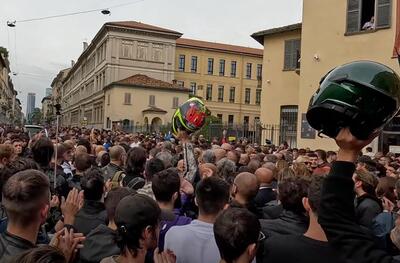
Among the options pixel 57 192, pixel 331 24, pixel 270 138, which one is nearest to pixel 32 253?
pixel 57 192

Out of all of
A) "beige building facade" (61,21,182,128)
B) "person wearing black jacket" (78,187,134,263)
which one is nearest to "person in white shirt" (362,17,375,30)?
"person wearing black jacket" (78,187,134,263)

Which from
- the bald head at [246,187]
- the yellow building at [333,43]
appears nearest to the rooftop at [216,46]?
the yellow building at [333,43]

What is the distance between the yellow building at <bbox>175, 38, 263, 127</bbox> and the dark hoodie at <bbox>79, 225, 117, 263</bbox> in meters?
72.4

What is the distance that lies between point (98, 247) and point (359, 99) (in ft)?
7.51

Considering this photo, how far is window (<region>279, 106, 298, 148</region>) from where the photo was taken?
23.3 m

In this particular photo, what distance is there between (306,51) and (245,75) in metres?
60.3

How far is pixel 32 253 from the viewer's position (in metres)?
1.96

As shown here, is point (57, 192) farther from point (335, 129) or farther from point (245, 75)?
point (245, 75)

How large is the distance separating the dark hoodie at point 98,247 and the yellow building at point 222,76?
72.4 m

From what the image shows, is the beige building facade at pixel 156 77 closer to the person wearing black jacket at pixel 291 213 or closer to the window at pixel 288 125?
the window at pixel 288 125

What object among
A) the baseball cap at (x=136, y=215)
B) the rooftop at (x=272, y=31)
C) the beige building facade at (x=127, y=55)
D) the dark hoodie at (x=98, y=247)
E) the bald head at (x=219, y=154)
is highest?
the beige building facade at (x=127, y=55)

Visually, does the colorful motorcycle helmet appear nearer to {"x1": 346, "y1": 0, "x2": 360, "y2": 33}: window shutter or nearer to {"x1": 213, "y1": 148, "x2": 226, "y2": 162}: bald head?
{"x1": 213, "y1": 148, "x2": 226, "y2": 162}: bald head

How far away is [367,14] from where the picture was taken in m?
19.0

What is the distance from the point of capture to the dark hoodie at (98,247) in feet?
11.4
